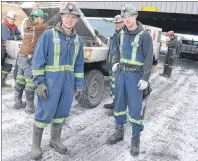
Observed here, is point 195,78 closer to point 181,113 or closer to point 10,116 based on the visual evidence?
point 181,113

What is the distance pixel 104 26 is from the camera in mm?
6836

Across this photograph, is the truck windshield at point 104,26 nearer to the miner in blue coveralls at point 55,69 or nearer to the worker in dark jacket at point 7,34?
the worker in dark jacket at point 7,34

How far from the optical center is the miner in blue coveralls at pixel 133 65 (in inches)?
147

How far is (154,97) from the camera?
274 inches

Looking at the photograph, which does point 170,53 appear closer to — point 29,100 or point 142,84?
point 29,100

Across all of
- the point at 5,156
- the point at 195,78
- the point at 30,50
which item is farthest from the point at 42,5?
the point at 195,78

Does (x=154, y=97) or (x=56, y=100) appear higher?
(x=56, y=100)

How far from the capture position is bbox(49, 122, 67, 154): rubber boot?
374 centimetres

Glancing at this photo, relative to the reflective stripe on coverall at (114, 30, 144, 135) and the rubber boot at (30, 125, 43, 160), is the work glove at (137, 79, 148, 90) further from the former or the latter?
the rubber boot at (30, 125, 43, 160)

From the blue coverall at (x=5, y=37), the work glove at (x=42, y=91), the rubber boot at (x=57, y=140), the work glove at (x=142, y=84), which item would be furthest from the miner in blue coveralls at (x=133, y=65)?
the blue coverall at (x=5, y=37)

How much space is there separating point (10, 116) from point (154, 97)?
3.63m

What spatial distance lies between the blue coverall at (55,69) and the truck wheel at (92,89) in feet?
5.96

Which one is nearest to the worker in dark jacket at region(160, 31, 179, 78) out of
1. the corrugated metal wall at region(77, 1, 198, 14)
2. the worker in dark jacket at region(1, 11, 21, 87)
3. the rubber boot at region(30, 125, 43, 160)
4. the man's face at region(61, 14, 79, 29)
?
the corrugated metal wall at region(77, 1, 198, 14)

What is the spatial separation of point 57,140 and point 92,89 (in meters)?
2.00
